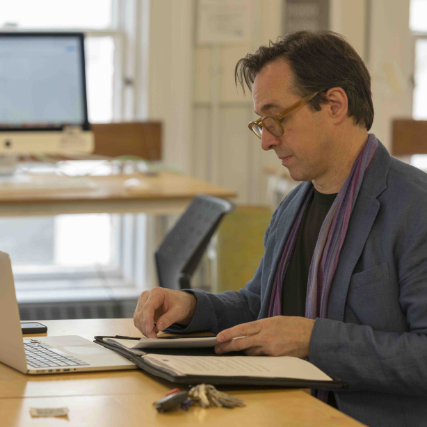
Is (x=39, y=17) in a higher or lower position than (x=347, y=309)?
higher

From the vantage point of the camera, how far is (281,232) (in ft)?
4.72

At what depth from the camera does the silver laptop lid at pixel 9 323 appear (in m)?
1.01

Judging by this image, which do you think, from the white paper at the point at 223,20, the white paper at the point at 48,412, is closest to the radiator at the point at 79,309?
the white paper at the point at 223,20

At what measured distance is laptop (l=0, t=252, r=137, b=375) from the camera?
40.0 inches

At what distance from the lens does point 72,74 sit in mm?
3049

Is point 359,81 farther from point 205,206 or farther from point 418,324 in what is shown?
point 205,206

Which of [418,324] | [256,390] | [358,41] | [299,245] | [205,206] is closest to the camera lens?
[256,390]

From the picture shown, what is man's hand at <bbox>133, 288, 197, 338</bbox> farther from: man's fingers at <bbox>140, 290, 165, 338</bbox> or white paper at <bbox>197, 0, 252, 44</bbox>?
white paper at <bbox>197, 0, 252, 44</bbox>

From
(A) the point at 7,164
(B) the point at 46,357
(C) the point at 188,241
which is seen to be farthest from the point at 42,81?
(B) the point at 46,357

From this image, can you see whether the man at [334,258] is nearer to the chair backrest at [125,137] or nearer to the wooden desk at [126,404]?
the wooden desk at [126,404]

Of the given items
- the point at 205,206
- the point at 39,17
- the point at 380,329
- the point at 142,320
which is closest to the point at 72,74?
the point at 39,17

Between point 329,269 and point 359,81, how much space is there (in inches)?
13.9

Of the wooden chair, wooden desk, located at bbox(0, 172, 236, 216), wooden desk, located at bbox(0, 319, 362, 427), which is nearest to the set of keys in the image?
wooden desk, located at bbox(0, 319, 362, 427)

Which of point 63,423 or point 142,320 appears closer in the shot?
point 63,423
